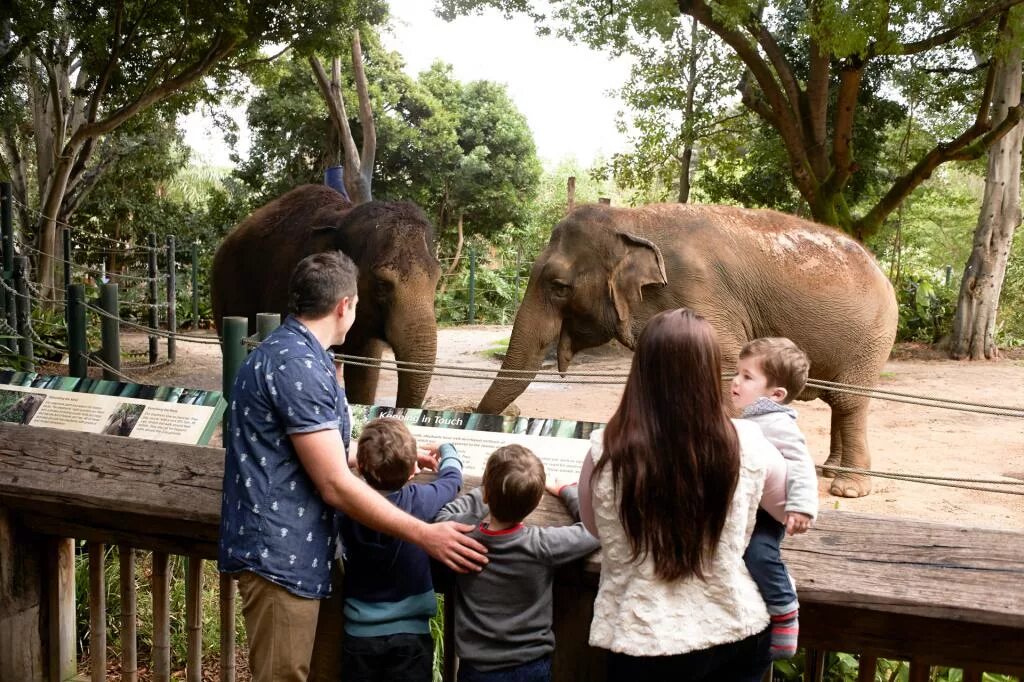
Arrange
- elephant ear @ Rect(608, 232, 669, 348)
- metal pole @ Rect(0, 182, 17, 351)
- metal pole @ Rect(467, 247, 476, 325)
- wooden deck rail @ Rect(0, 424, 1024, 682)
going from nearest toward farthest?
Answer: wooden deck rail @ Rect(0, 424, 1024, 682), elephant ear @ Rect(608, 232, 669, 348), metal pole @ Rect(0, 182, 17, 351), metal pole @ Rect(467, 247, 476, 325)

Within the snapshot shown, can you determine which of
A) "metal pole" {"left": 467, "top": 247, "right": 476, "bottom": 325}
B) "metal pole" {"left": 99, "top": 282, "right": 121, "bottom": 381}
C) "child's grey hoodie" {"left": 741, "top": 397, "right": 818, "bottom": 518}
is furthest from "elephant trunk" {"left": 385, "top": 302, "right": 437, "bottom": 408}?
"metal pole" {"left": 467, "top": 247, "right": 476, "bottom": 325}

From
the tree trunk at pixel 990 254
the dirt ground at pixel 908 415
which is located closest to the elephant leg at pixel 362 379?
the dirt ground at pixel 908 415

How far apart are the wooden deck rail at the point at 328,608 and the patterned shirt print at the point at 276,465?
0.76ft

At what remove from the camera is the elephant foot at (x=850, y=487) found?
575 centimetres

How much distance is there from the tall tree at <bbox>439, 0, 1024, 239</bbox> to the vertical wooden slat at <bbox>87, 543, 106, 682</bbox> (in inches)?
309

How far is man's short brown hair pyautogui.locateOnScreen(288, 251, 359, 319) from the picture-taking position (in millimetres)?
1883

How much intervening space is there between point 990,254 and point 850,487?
9389 millimetres

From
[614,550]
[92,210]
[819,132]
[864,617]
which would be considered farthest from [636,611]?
[92,210]

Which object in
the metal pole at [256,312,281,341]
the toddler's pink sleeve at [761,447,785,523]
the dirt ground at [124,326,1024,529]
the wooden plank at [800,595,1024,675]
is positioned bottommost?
the dirt ground at [124,326,1024,529]

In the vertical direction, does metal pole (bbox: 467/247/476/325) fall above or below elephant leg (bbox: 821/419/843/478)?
above

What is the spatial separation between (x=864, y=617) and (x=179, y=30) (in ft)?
35.6

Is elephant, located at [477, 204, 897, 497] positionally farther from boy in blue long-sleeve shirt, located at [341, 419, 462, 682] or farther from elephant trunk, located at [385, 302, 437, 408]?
boy in blue long-sleeve shirt, located at [341, 419, 462, 682]

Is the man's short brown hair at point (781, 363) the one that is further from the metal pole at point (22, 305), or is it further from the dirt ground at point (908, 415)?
the metal pole at point (22, 305)

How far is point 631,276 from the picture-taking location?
5738mm
